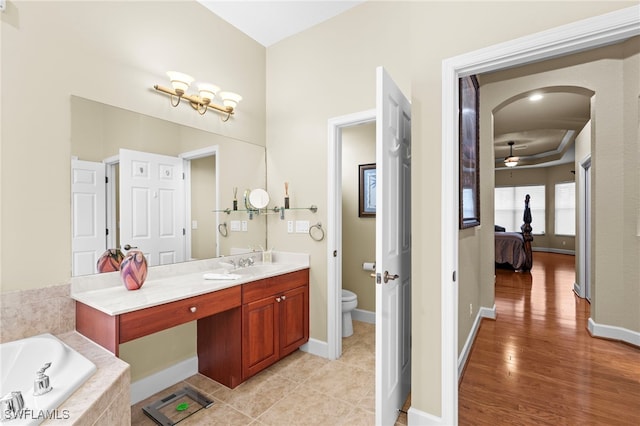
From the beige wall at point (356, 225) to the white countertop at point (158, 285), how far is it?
1301 mm

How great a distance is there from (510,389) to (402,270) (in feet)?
4.22

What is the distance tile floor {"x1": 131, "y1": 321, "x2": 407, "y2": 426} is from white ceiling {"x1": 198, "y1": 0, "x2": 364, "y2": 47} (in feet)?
9.99

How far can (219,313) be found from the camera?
2.32 m

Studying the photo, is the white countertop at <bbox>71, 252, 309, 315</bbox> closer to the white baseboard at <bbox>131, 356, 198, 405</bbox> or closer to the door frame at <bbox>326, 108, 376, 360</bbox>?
the door frame at <bbox>326, 108, 376, 360</bbox>

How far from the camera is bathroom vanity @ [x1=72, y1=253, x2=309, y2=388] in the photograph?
1.61 metres

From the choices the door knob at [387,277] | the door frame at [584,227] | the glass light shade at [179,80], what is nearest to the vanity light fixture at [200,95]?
the glass light shade at [179,80]

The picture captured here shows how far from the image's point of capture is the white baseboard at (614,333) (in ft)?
9.47

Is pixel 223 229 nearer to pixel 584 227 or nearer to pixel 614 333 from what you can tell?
pixel 614 333

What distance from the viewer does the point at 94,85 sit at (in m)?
1.89

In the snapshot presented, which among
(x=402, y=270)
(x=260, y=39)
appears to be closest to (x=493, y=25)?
(x=402, y=270)

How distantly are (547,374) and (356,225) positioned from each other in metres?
2.27

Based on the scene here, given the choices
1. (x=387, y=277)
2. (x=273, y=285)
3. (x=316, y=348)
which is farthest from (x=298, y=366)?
(x=387, y=277)

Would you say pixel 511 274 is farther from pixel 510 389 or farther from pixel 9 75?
pixel 9 75

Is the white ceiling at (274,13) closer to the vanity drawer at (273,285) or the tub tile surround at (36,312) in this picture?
the vanity drawer at (273,285)
